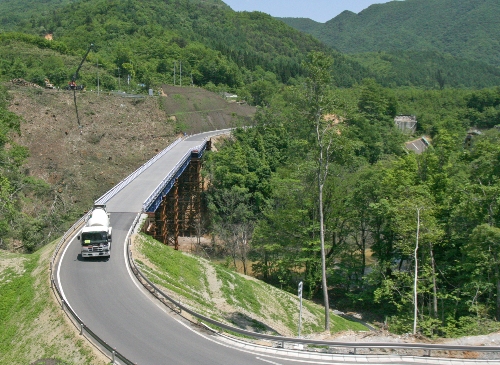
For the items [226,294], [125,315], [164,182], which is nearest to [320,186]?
[226,294]

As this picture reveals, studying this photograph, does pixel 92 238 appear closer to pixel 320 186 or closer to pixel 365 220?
pixel 320 186

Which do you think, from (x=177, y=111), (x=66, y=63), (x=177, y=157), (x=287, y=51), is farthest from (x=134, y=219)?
(x=287, y=51)

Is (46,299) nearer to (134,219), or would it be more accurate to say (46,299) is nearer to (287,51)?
(134,219)

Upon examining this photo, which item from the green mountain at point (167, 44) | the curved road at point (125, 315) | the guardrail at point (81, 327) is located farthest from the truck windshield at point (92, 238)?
the green mountain at point (167, 44)

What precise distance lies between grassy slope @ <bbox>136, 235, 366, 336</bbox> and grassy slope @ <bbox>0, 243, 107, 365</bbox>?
508cm

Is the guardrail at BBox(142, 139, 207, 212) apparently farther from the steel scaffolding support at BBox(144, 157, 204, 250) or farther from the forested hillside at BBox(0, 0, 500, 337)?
the forested hillside at BBox(0, 0, 500, 337)

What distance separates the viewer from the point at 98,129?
6494 cm

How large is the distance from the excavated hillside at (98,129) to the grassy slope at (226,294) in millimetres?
18129

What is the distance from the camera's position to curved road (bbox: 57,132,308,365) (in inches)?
687

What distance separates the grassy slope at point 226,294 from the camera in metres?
25.8

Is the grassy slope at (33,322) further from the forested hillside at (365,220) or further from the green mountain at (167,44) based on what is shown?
the green mountain at (167,44)

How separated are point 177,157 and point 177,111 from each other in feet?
79.2

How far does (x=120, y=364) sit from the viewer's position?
1638 centimetres

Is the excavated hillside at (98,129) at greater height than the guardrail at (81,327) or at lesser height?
greater
